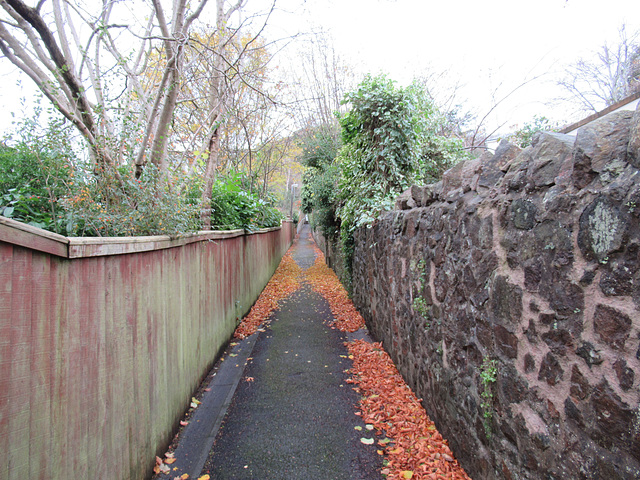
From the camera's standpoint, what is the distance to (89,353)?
176 cm

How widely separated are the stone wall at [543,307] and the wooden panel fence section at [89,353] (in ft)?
→ 7.04

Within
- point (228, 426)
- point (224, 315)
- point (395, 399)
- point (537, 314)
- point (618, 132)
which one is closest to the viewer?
point (618, 132)

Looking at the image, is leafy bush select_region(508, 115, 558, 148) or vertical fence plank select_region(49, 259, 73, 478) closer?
vertical fence plank select_region(49, 259, 73, 478)

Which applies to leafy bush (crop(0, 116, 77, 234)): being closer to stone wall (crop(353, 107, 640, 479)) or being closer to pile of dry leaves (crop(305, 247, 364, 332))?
stone wall (crop(353, 107, 640, 479))

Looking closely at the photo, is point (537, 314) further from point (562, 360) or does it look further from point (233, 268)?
point (233, 268)

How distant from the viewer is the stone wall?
1.24 m

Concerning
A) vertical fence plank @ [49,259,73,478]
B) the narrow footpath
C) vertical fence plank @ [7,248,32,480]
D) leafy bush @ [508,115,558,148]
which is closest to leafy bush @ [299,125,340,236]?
leafy bush @ [508,115,558,148]

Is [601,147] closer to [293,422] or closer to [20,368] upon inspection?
[20,368]

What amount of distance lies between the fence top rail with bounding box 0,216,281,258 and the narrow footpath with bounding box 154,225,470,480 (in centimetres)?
162

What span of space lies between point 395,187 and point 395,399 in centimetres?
364

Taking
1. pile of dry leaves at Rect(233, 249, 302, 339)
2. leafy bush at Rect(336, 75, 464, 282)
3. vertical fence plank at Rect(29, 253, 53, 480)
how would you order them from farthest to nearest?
1. pile of dry leaves at Rect(233, 249, 302, 339)
2. leafy bush at Rect(336, 75, 464, 282)
3. vertical fence plank at Rect(29, 253, 53, 480)

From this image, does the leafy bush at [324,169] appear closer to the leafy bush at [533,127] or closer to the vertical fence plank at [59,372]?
the leafy bush at [533,127]

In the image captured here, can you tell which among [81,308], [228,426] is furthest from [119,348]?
[228,426]

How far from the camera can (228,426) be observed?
10.4ft
